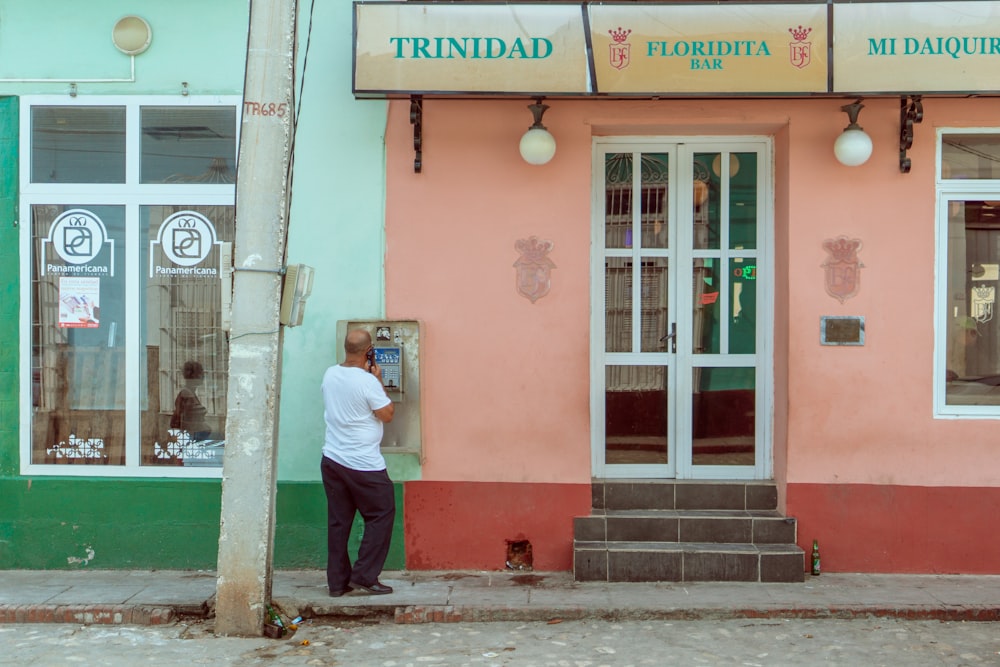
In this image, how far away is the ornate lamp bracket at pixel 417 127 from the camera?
704 centimetres

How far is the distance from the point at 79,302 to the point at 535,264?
334cm

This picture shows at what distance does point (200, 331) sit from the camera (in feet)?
24.7

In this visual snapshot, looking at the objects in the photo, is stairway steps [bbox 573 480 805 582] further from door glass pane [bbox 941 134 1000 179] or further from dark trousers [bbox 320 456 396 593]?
door glass pane [bbox 941 134 1000 179]

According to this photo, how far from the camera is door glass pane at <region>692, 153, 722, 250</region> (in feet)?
24.9

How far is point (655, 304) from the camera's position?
25.0 feet

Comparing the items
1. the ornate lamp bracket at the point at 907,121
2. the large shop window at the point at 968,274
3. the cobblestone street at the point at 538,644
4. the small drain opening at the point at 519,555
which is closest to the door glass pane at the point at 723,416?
the large shop window at the point at 968,274

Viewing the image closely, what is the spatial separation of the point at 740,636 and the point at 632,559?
111cm

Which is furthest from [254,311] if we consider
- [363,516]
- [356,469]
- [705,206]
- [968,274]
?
[968,274]

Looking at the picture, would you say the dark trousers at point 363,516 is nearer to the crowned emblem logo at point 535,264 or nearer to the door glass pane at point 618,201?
the crowned emblem logo at point 535,264

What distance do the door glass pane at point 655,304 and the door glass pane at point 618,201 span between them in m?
0.25

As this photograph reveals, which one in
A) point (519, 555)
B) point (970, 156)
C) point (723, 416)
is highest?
point (970, 156)

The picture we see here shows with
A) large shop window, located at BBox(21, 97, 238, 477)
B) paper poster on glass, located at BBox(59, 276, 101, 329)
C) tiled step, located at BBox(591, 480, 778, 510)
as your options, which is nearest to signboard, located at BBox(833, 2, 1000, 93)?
tiled step, located at BBox(591, 480, 778, 510)

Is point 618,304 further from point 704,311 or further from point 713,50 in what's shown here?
point 713,50

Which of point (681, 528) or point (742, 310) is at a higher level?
point (742, 310)
